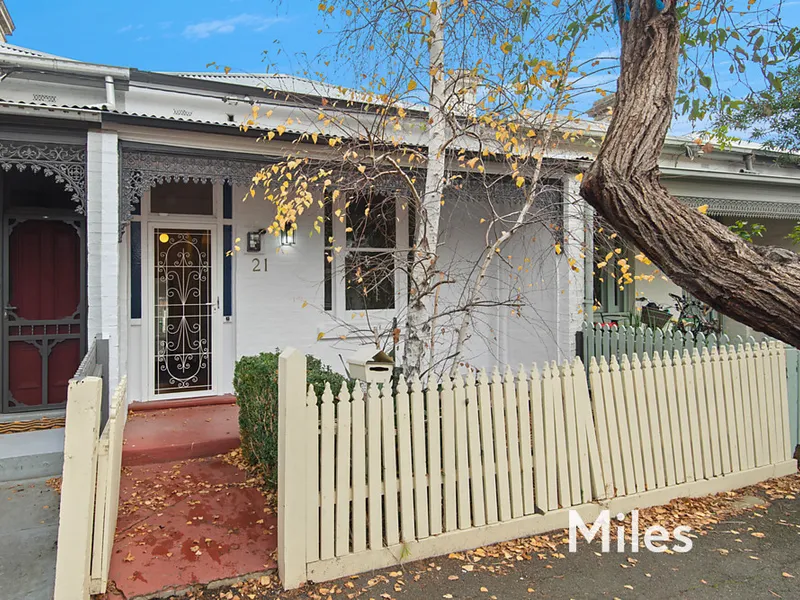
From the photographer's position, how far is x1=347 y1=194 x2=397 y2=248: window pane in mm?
7847

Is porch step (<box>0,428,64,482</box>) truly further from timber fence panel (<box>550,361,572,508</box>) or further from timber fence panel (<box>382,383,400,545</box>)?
timber fence panel (<box>550,361,572,508</box>)

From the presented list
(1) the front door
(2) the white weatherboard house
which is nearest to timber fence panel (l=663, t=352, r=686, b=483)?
(2) the white weatherboard house

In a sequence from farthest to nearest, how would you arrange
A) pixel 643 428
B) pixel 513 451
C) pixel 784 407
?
pixel 784 407 → pixel 643 428 → pixel 513 451

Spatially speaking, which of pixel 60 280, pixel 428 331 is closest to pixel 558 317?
pixel 428 331

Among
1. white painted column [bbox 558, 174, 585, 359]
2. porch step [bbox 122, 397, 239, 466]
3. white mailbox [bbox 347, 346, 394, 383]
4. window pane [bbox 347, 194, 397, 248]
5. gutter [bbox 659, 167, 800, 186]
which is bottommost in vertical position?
porch step [bbox 122, 397, 239, 466]

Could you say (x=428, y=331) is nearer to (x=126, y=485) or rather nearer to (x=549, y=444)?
(x=549, y=444)

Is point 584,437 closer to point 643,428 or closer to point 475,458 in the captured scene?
point 643,428

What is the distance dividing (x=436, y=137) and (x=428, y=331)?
1.71 metres

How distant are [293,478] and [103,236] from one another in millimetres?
3469

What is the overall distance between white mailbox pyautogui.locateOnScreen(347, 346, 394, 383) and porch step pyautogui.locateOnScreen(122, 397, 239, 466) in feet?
7.35

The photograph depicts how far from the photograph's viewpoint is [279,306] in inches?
287

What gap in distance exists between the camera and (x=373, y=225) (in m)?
8.02

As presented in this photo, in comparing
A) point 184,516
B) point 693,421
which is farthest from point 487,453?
point 184,516

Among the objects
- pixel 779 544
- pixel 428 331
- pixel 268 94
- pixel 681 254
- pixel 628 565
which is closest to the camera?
pixel 681 254
